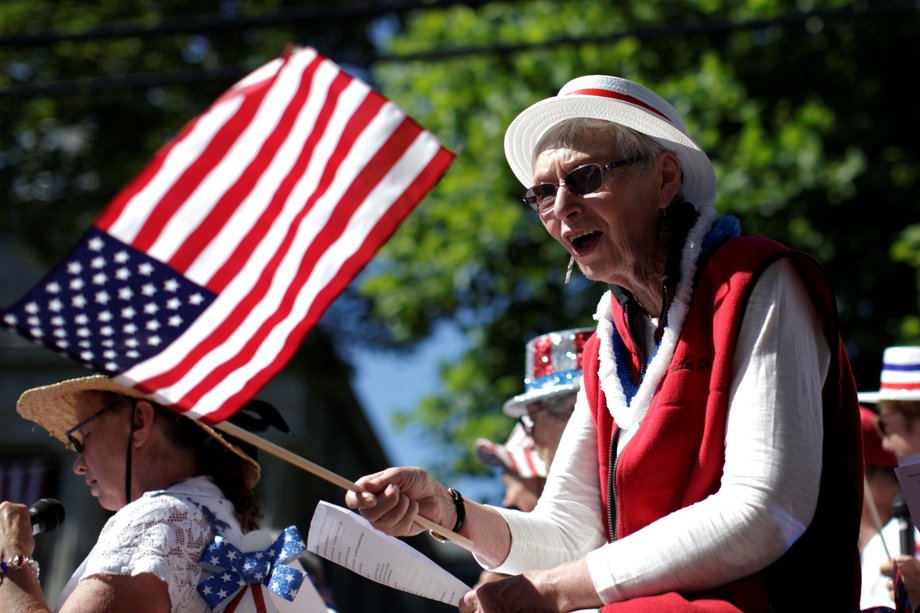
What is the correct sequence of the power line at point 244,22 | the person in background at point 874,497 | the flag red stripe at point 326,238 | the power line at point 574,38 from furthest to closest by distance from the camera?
the power line at point 574,38
the power line at point 244,22
the person in background at point 874,497
the flag red stripe at point 326,238

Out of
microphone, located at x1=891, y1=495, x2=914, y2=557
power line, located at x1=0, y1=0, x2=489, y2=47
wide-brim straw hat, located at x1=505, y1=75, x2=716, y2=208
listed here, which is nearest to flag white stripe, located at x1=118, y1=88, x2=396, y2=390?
wide-brim straw hat, located at x1=505, y1=75, x2=716, y2=208

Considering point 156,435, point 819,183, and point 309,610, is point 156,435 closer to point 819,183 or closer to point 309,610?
point 309,610

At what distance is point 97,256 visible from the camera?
10.0 ft

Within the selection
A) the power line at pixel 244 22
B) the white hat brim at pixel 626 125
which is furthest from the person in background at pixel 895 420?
the power line at pixel 244 22

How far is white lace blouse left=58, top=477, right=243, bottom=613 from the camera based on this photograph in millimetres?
3539

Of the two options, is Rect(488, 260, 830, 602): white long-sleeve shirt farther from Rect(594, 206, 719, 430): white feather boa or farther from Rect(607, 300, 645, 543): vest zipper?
Rect(607, 300, 645, 543): vest zipper

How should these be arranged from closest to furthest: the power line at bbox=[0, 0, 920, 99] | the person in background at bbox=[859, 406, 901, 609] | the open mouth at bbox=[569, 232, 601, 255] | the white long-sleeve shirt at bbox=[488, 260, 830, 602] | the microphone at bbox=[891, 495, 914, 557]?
1. the white long-sleeve shirt at bbox=[488, 260, 830, 602]
2. the open mouth at bbox=[569, 232, 601, 255]
3. the microphone at bbox=[891, 495, 914, 557]
4. the person in background at bbox=[859, 406, 901, 609]
5. the power line at bbox=[0, 0, 920, 99]

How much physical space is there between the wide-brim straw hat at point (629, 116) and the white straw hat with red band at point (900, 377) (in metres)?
2.15

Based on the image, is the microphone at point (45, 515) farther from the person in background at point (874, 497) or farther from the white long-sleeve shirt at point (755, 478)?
the person in background at point (874, 497)

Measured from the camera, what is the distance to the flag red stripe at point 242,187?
3.18m

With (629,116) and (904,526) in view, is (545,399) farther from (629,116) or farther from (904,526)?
(629,116)

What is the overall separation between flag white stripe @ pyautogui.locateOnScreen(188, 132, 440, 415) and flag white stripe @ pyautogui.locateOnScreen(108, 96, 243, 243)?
0.41 meters

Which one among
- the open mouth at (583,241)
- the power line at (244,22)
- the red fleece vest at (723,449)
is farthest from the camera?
the power line at (244,22)

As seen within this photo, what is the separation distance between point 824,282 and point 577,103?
30.0 inches
